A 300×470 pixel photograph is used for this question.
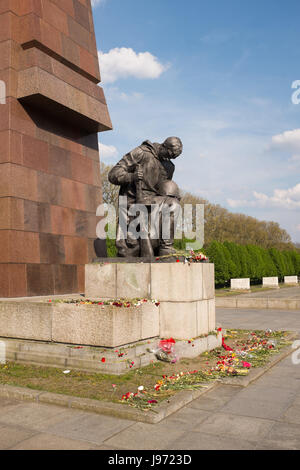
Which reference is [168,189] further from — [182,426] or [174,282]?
[182,426]

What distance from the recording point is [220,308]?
53.9 feet

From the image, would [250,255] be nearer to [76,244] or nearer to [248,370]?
[76,244]

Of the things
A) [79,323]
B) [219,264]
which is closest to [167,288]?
[79,323]

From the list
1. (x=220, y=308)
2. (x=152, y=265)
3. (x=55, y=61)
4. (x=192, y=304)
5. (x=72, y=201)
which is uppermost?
(x=55, y=61)

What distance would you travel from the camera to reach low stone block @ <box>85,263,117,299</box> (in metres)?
7.16

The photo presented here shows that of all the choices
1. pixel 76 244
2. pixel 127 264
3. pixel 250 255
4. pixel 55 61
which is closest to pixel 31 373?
pixel 127 264

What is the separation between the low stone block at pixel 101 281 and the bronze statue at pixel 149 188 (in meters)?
0.55

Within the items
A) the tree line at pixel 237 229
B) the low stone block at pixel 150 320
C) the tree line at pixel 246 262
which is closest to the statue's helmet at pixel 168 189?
the low stone block at pixel 150 320

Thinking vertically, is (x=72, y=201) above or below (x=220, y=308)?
above

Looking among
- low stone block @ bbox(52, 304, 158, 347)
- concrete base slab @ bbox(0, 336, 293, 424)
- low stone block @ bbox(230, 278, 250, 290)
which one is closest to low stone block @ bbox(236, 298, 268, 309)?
low stone block @ bbox(52, 304, 158, 347)

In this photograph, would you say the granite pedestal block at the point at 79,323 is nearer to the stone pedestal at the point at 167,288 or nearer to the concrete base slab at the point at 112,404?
the stone pedestal at the point at 167,288

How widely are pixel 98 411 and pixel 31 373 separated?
187 cm

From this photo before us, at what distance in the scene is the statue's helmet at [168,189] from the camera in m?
7.77

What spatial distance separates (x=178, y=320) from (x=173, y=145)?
3.27m
